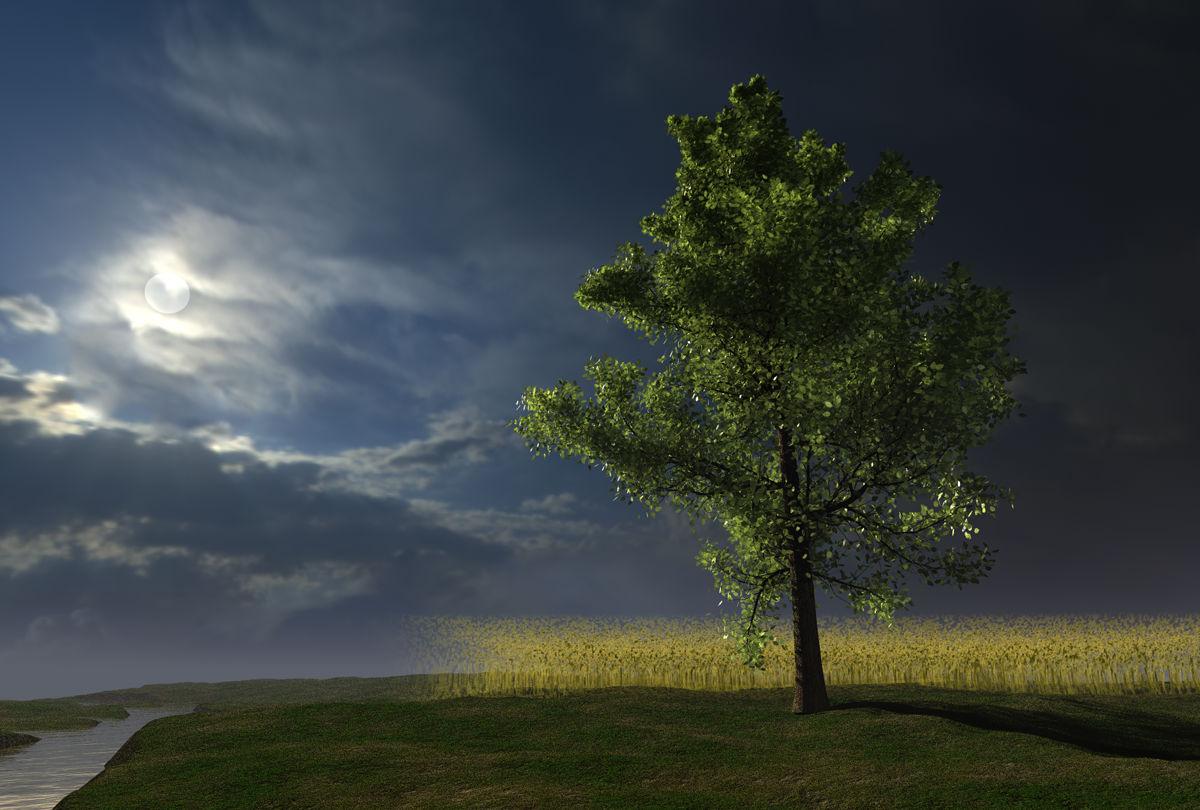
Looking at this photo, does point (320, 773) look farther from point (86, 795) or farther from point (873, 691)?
point (873, 691)

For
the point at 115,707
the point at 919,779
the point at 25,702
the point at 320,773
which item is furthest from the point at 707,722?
the point at 25,702

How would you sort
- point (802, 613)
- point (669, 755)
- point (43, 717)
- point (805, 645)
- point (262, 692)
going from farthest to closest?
point (262, 692) < point (43, 717) < point (802, 613) < point (805, 645) < point (669, 755)

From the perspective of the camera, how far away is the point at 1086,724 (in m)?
17.9

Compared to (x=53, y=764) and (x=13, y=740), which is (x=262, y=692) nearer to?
(x=13, y=740)

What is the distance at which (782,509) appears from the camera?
18.6 metres

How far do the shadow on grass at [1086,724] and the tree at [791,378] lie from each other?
2.11 m

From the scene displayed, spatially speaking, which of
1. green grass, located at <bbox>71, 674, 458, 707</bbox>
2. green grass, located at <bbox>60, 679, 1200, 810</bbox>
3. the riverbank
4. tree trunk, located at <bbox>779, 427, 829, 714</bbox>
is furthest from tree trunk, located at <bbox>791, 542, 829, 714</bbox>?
the riverbank

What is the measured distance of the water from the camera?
49.8ft

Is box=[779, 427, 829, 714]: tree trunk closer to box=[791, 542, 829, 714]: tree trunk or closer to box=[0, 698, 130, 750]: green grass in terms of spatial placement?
box=[791, 542, 829, 714]: tree trunk

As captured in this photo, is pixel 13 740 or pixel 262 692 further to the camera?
pixel 262 692

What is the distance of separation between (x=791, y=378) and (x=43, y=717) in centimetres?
2786

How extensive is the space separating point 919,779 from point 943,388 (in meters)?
7.68

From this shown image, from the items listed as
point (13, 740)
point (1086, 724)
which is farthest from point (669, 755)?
point (13, 740)

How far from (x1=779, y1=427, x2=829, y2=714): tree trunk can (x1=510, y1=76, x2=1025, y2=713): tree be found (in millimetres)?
40
